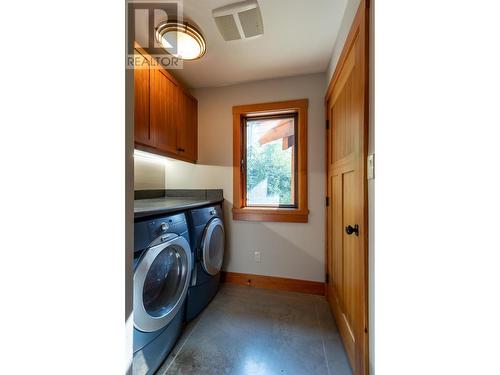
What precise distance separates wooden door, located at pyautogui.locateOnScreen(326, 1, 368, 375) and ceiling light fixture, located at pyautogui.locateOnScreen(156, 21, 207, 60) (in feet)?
3.44

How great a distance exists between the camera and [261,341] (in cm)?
131

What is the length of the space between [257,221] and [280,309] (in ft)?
2.76

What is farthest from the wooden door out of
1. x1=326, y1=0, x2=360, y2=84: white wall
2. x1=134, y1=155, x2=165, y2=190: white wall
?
x1=134, y1=155, x2=165, y2=190: white wall

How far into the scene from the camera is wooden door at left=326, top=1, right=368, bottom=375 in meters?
0.88

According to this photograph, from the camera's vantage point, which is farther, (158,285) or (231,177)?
(231,177)

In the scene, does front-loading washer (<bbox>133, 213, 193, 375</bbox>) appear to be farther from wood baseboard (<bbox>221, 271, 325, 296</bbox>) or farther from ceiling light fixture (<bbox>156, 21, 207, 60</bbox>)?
ceiling light fixture (<bbox>156, 21, 207, 60</bbox>)

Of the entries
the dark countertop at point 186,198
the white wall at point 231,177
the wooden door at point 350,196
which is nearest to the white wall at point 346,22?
the wooden door at point 350,196

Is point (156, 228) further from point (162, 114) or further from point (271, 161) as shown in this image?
point (271, 161)

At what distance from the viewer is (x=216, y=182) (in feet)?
7.26

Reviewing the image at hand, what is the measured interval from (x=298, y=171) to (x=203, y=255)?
49.7 inches

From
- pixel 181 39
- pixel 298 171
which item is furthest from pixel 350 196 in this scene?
pixel 181 39

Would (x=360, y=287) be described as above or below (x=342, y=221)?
below

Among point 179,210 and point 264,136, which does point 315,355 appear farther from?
point 264,136
